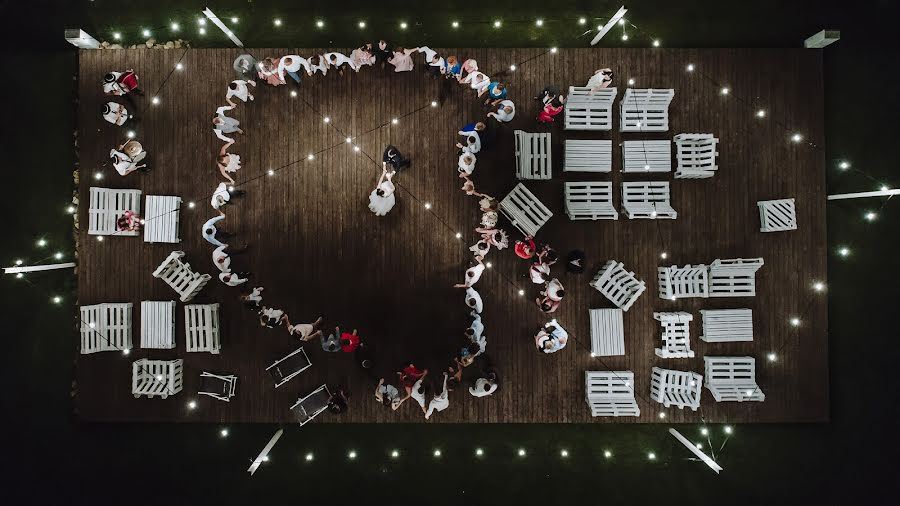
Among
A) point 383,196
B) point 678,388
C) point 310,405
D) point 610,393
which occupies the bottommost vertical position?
point 310,405

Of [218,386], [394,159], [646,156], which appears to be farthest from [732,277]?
[218,386]

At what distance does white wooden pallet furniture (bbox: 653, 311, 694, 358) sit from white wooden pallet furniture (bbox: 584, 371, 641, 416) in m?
0.80

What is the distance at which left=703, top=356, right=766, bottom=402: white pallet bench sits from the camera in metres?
8.42

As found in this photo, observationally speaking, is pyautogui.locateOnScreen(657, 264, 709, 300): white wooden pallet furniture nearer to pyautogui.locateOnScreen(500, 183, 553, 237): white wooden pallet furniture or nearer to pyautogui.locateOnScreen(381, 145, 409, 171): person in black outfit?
pyautogui.locateOnScreen(500, 183, 553, 237): white wooden pallet furniture

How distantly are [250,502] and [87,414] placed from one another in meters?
3.41

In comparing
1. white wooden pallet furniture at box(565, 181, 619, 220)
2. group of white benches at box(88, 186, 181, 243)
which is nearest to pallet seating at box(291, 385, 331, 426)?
group of white benches at box(88, 186, 181, 243)

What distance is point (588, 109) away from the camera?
8.51 meters

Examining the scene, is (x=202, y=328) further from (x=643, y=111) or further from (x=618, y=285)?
(x=643, y=111)

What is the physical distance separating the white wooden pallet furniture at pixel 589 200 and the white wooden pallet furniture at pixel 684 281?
1414 mm

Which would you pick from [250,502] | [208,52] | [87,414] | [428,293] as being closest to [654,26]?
[428,293]

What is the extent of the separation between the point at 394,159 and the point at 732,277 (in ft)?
21.1

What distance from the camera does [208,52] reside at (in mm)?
8828

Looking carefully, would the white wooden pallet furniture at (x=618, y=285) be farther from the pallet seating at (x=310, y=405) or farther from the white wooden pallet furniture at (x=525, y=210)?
the pallet seating at (x=310, y=405)

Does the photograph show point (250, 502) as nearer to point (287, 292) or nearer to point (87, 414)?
point (87, 414)
